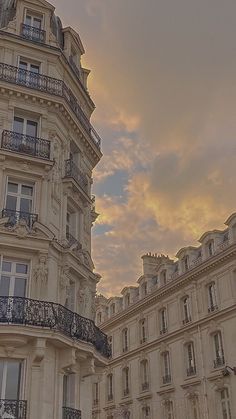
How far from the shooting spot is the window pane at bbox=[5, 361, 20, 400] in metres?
15.6

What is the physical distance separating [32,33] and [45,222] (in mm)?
8544

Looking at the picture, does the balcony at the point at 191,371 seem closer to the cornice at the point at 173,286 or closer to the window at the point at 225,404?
the window at the point at 225,404

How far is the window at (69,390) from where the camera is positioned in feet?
57.9

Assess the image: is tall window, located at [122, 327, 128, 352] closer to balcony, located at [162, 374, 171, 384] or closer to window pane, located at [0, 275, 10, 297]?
balcony, located at [162, 374, 171, 384]

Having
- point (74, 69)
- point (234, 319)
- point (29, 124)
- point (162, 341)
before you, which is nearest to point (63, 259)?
point (29, 124)

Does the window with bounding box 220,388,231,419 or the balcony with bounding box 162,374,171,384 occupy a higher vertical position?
the balcony with bounding box 162,374,171,384

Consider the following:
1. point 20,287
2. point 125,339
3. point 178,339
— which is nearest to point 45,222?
point 20,287

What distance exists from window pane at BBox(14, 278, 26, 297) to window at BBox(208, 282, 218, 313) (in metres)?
17.1

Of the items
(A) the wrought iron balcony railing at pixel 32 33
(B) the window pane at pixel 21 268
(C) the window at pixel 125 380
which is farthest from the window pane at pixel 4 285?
(C) the window at pixel 125 380

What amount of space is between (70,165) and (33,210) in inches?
116

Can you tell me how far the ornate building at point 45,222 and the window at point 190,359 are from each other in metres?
13.6

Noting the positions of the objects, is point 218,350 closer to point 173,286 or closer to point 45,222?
point 173,286

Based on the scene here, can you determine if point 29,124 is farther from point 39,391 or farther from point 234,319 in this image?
point 234,319

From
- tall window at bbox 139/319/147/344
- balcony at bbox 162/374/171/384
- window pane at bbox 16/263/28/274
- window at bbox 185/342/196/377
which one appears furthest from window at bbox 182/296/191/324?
window pane at bbox 16/263/28/274
